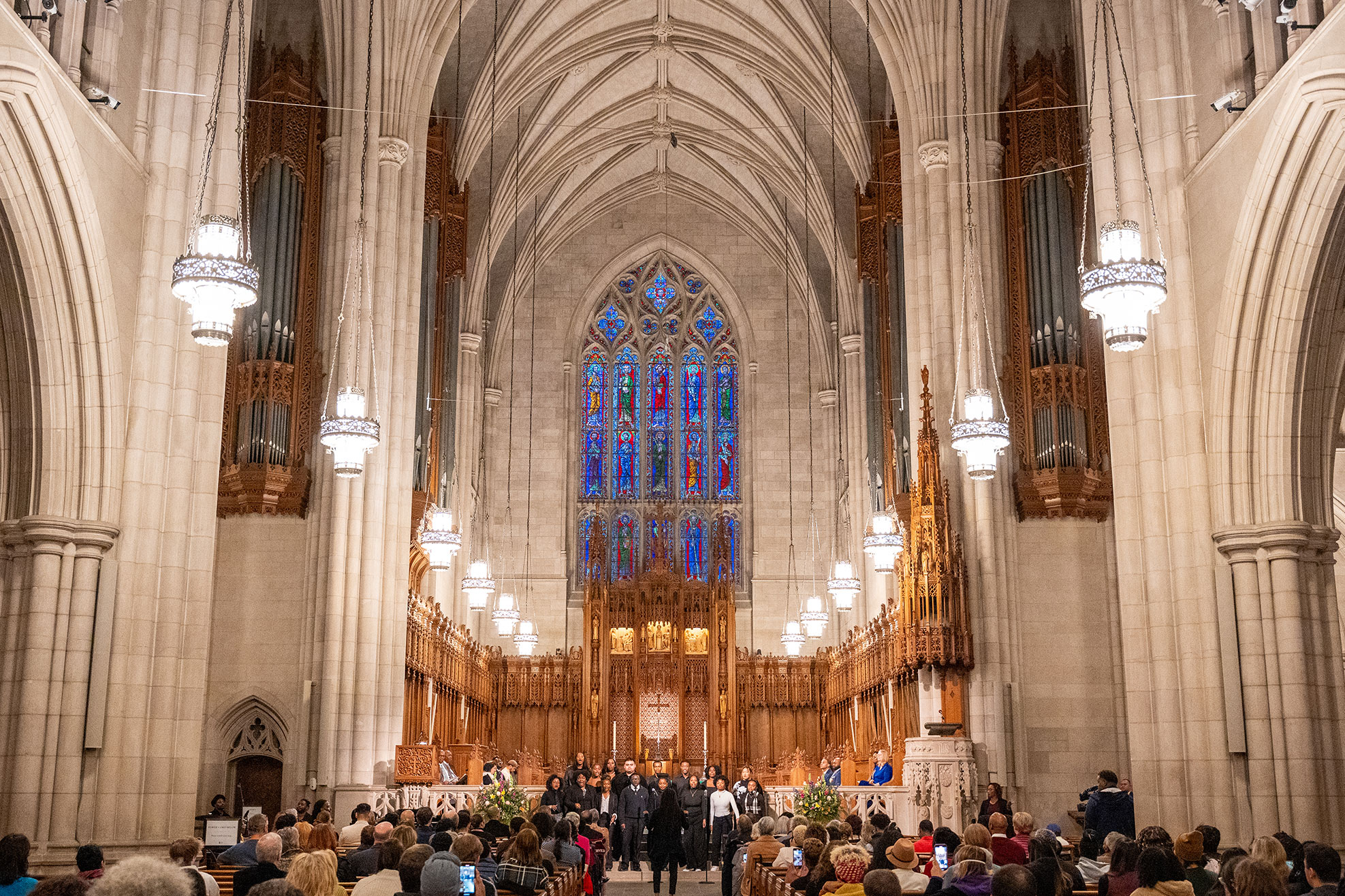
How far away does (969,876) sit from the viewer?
22.9 ft

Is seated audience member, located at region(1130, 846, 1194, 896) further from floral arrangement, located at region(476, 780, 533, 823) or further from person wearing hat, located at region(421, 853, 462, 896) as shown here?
floral arrangement, located at region(476, 780, 533, 823)

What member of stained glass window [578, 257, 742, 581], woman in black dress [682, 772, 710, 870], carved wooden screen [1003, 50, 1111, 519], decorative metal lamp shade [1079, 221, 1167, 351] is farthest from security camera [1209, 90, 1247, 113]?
stained glass window [578, 257, 742, 581]

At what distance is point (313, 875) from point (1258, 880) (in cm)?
461

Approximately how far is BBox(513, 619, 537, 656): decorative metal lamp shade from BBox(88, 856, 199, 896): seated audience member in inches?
1087

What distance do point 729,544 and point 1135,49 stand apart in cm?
2530

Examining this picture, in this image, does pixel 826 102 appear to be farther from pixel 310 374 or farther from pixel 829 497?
pixel 310 374

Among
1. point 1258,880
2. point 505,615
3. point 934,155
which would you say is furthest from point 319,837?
point 505,615

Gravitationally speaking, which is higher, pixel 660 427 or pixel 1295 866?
pixel 660 427

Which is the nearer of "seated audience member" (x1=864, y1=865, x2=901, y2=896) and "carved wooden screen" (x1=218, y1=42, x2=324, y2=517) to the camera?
"seated audience member" (x1=864, y1=865, x2=901, y2=896)

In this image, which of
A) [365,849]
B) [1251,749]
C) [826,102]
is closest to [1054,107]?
[826,102]

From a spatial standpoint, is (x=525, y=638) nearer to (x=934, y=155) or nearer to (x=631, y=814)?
(x=631, y=814)

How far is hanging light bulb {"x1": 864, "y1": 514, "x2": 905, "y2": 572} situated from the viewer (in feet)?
73.0

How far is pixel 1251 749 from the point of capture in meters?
11.6

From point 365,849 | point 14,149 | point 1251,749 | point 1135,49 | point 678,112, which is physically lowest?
point 365,849
